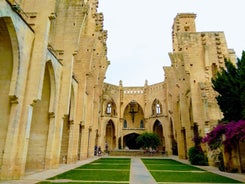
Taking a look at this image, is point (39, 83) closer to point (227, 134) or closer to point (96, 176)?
point (96, 176)

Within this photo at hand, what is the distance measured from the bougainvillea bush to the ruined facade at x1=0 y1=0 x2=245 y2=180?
17.0ft

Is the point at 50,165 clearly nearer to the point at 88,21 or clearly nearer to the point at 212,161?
the point at 212,161

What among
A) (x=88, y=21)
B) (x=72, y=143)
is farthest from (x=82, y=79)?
(x=88, y=21)

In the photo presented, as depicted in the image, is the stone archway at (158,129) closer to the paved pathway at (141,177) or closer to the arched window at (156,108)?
the arched window at (156,108)

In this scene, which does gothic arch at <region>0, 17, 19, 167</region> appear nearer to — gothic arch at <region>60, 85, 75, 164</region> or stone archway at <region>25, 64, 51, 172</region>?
stone archway at <region>25, 64, 51, 172</region>

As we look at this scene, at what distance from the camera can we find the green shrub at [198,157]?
61.3ft

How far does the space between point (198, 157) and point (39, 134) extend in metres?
13.4

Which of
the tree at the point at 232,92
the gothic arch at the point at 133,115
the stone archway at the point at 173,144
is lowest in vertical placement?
the stone archway at the point at 173,144

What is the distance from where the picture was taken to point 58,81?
51.1ft

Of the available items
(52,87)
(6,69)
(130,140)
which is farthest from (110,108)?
(6,69)


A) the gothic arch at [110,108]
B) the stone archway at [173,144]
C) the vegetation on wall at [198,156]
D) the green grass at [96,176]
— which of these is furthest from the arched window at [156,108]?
the green grass at [96,176]

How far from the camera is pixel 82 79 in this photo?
22531 millimetres

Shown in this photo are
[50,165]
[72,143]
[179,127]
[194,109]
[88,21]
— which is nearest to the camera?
[50,165]

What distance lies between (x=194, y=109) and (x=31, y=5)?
16.1 meters
